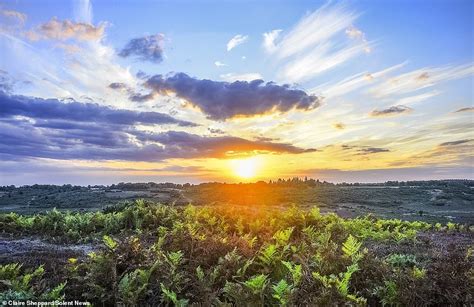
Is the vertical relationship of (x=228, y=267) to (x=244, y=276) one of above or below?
above

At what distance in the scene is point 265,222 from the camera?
49.5 feet

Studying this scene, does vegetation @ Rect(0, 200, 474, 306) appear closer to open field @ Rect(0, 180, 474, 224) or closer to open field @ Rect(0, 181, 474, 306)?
open field @ Rect(0, 181, 474, 306)

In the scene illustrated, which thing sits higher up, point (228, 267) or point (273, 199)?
point (228, 267)

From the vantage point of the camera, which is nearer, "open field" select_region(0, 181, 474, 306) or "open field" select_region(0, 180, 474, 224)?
"open field" select_region(0, 181, 474, 306)

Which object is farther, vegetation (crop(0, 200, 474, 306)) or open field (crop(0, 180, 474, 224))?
open field (crop(0, 180, 474, 224))

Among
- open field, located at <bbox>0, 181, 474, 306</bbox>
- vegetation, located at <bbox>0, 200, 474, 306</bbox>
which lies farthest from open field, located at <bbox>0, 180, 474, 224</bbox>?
vegetation, located at <bbox>0, 200, 474, 306</bbox>

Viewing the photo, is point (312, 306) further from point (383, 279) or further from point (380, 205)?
point (380, 205)

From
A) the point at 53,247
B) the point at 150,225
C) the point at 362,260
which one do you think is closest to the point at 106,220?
the point at 150,225

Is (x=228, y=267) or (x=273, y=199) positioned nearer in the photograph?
(x=228, y=267)

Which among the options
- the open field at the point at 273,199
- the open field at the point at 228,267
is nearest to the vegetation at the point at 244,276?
the open field at the point at 228,267

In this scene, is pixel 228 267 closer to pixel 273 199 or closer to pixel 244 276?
pixel 244 276

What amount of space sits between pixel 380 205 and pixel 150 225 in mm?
51304

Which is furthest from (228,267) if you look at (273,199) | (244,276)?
(273,199)

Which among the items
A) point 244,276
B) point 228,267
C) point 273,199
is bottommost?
point 273,199
